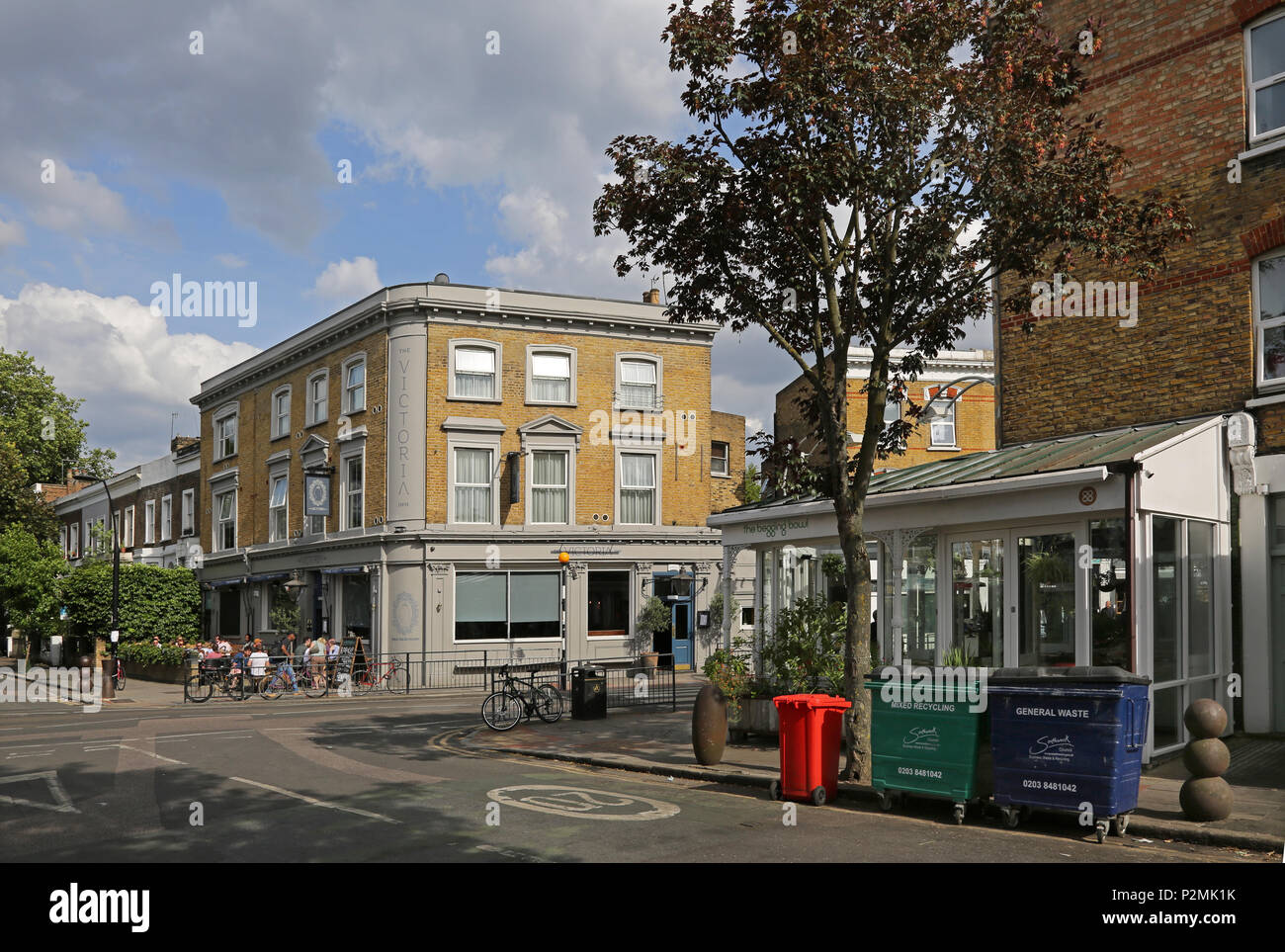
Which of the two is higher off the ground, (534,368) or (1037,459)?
(534,368)

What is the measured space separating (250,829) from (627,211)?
26.0 feet

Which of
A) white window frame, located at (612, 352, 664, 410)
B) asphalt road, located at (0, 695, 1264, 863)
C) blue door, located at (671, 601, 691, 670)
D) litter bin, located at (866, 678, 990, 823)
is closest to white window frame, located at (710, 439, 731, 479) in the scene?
white window frame, located at (612, 352, 664, 410)

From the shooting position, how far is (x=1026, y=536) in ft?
44.4

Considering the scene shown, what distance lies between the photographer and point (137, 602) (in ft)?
114

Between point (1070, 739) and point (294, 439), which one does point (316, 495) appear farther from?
point (1070, 739)

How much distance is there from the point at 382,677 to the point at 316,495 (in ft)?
23.2

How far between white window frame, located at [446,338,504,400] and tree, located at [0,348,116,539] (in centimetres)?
2445

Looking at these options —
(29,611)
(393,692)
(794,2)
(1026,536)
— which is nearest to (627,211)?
(794,2)

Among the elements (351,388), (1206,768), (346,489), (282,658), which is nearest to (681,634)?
(346,489)

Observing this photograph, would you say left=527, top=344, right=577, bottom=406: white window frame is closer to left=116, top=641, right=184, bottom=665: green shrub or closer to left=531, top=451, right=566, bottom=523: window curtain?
left=531, top=451, right=566, bottom=523: window curtain

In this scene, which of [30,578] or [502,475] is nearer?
[502,475]

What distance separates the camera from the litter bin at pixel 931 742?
984 cm

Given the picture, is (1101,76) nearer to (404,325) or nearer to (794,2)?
(794,2)

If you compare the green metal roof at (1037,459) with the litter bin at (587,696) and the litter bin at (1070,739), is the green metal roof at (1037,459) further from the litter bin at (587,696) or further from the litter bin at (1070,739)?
the litter bin at (587,696)
